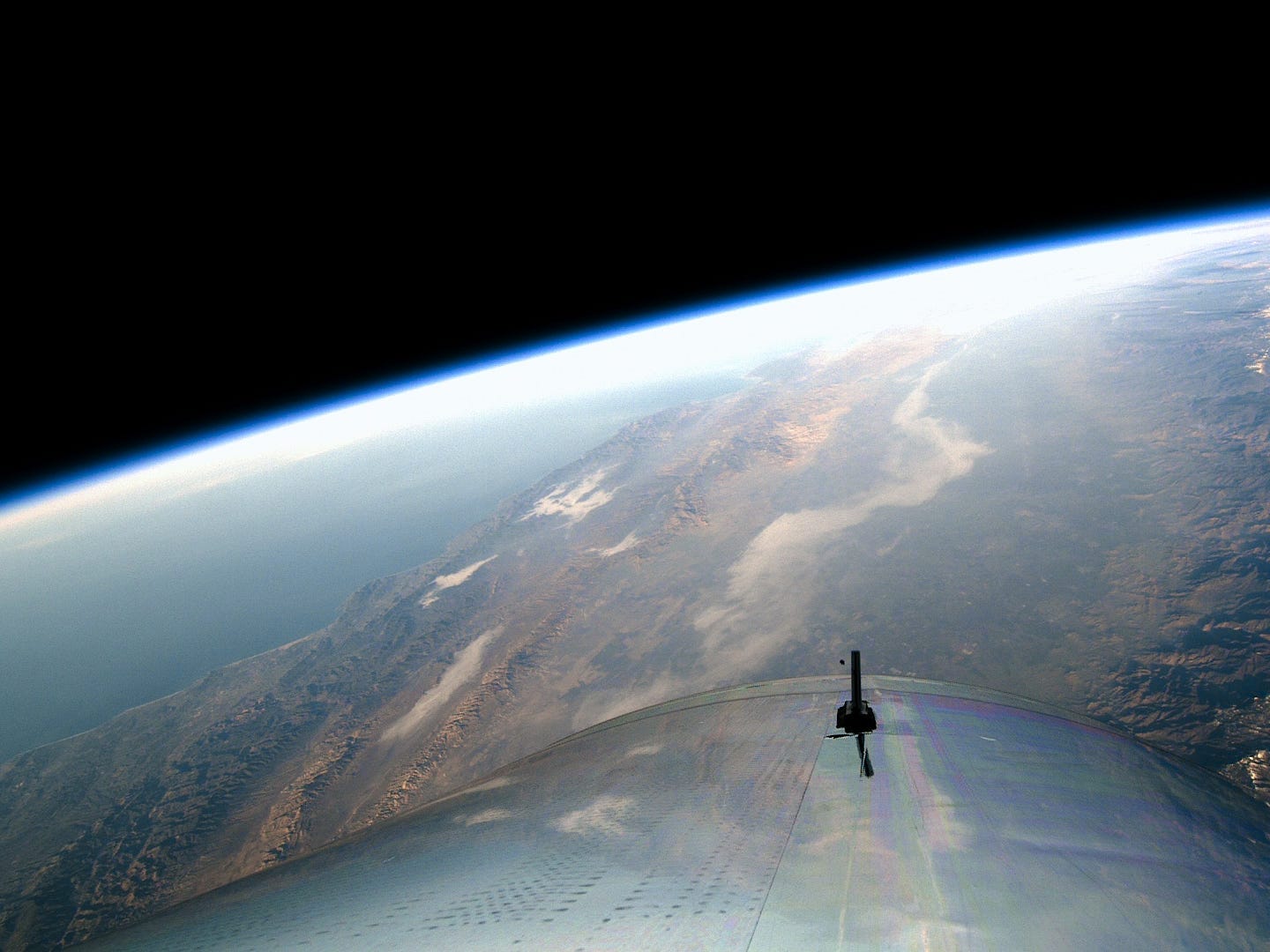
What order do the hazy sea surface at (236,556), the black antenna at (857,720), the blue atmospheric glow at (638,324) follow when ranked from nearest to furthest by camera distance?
the black antenna at (857,720) → the blue atmospheric glow at (638,324) → the hazy sea surface at (236,556)

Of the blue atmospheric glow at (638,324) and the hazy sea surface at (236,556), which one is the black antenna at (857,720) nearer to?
the blue atmospheric glow at (638,324)

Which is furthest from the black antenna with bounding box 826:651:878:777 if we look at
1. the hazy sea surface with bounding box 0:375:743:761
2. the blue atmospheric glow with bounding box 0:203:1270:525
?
the hazy sea surface with bounding box 0:375:743:761

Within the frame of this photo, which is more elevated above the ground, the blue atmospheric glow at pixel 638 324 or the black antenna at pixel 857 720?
the blue atmospheric glow at pixel 638 324

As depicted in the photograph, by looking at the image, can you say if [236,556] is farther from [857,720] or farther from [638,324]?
[857,720]

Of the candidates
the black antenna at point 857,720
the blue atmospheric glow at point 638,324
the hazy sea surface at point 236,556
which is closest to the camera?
the black antenna at point 857,720

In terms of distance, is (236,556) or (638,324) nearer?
(638,324)

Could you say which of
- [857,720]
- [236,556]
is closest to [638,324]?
[857,720]

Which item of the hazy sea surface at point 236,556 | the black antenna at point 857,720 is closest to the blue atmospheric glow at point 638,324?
the black antenna at point 857,720

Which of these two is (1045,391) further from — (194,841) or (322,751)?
(194,841)
